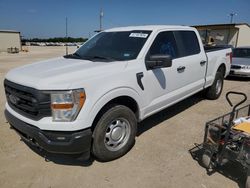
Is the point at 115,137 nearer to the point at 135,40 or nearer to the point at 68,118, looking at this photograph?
the point at 68,118

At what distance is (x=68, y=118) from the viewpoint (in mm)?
2584

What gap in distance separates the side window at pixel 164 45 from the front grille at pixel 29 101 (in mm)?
→ 1754

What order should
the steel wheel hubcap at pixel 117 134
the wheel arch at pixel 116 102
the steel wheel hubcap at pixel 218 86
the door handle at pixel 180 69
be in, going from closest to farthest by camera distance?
the wheel arch at pixel 116 102
the steel wheel hubcap at pixel 117 134
the door handle at pixel 180 69
the steel wheel hubcap at pixel 218 86

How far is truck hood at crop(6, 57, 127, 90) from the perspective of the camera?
255 cm

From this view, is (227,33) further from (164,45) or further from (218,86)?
(164,45)

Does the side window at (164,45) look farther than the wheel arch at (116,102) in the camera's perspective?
Yes

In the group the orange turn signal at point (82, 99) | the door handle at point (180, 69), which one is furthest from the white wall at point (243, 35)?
the orange turn signal at point (82, 99)

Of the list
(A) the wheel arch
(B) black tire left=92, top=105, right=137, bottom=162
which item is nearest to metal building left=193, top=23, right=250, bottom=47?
(A) the wheel arch

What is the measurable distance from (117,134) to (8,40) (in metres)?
39.4

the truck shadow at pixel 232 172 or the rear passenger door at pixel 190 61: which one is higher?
the rear passenger door at pixel 190 61

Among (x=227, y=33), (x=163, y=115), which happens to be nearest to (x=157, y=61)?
(x=163, y=115)

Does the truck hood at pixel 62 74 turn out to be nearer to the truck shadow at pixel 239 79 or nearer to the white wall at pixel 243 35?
the truck shadow at pixel 239 79

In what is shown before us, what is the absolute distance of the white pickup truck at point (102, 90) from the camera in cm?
258

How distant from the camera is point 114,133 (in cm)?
318
